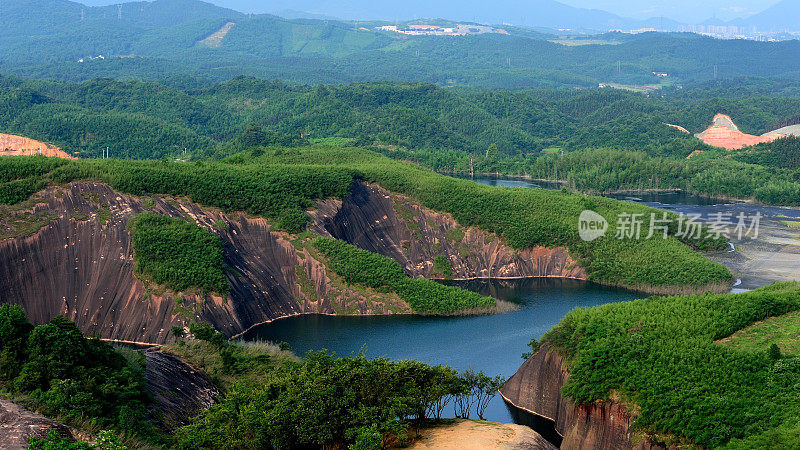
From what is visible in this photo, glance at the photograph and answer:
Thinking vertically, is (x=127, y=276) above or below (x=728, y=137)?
below

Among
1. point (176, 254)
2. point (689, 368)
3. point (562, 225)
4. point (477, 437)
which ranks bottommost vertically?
point (477, 437)

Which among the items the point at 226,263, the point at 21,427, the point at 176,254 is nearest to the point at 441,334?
the point at 226,263

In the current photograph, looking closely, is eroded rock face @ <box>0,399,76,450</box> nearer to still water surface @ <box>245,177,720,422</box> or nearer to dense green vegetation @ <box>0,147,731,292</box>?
still water surface @ <box>245,177,720,422</box>

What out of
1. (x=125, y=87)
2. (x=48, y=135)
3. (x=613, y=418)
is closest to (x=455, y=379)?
(x=613, y=418)

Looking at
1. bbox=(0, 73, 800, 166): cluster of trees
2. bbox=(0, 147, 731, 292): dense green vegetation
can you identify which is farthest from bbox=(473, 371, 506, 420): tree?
bbox=(0, 73, 800, 166): cluster of trees

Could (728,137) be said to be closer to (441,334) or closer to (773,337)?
(441,334)

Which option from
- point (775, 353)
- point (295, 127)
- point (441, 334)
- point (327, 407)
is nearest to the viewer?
point (327, 407)
